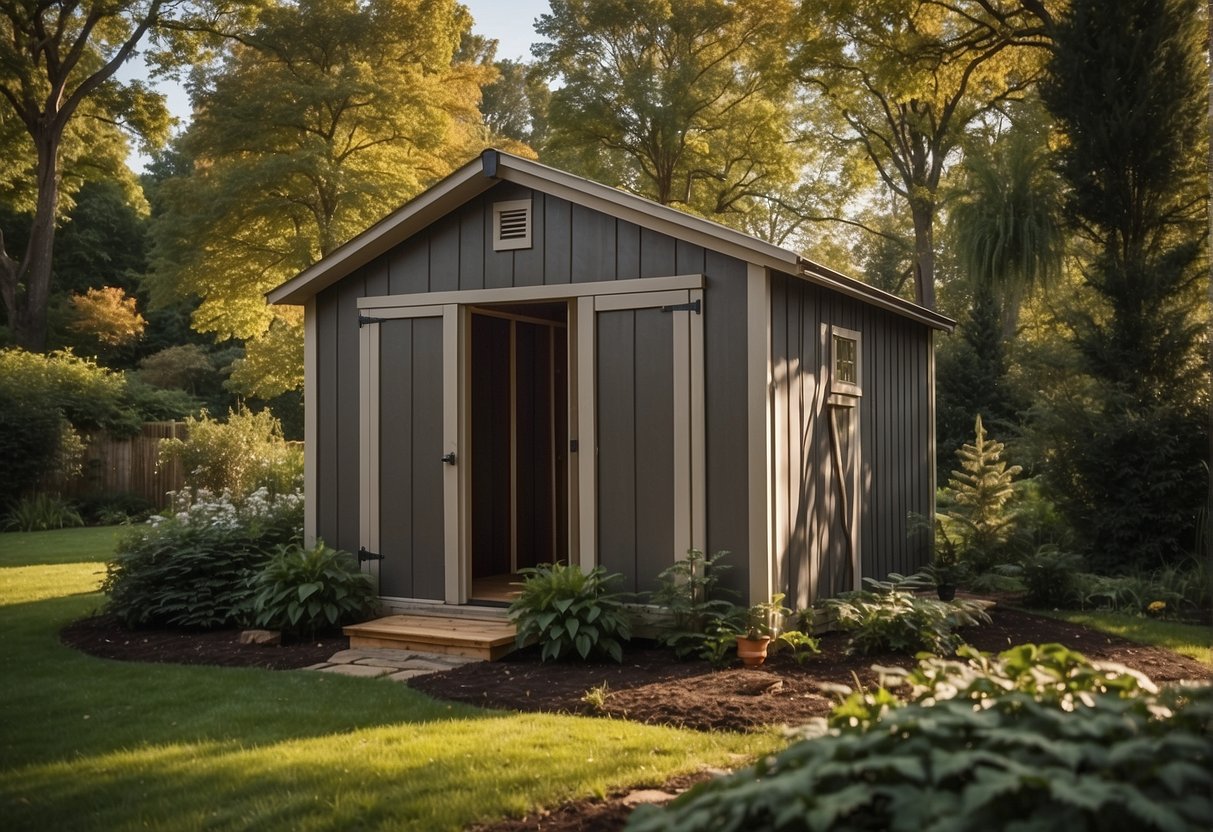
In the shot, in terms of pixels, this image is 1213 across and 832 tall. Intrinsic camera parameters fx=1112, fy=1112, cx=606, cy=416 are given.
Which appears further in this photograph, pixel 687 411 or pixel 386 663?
pixel 687 411

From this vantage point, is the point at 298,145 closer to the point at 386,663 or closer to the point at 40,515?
the point at 40,515

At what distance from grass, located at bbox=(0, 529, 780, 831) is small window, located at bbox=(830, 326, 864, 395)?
3.99 metres

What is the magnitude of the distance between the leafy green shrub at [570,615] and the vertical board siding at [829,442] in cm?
117

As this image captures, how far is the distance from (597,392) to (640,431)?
1.36ft

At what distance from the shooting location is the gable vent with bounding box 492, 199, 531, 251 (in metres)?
7.89

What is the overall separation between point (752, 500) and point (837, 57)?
13.2 metres

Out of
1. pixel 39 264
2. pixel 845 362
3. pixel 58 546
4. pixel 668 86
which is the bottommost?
pixel 58 546

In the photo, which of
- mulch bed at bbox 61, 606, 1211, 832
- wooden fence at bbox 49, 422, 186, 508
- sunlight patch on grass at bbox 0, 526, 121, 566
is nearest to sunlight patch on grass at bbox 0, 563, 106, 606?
sunlight patch on grass at bbox 0, 526, 121, 566

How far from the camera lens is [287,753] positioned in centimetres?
475

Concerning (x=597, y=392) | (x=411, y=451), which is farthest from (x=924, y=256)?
(x=411, y=451)

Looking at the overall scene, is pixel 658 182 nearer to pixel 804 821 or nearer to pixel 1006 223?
pixel 1006 223

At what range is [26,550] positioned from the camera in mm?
13391

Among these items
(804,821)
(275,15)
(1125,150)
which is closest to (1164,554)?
(1125,150)

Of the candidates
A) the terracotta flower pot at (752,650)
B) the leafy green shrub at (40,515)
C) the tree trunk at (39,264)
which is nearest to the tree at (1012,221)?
the terracotta flower pot at (752,650)
